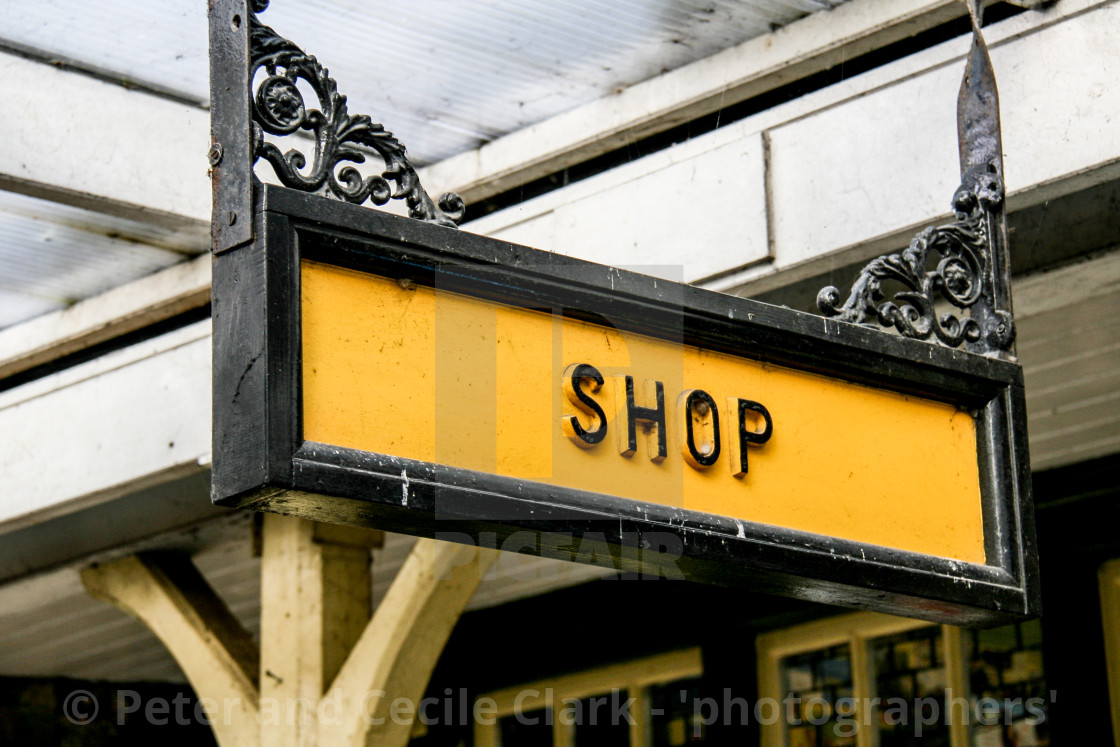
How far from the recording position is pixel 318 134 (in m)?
2.09

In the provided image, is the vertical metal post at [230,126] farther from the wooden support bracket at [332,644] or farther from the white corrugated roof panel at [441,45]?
the wooden support bracket at [332,644]

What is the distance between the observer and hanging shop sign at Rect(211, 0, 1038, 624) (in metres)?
1.89

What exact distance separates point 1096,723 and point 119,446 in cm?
330

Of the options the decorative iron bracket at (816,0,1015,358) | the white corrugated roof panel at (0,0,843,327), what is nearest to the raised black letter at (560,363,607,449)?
the decorative iron bracket at (816,0,1015,358)

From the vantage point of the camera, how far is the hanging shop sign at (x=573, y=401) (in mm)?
1895

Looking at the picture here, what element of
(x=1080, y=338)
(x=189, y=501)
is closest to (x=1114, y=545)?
(x=1080, y=338)

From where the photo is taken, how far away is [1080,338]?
186 inches

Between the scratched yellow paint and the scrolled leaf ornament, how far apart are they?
124 mm

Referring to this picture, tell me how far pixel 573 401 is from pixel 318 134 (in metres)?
0.46

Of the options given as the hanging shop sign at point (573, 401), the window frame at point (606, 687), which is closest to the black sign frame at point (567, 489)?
the hanging shop sign at point (573, 401)

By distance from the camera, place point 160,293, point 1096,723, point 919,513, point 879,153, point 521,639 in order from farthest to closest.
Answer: point 521,639
point 1096,723
point 160,293
point 879,153
point 919,513

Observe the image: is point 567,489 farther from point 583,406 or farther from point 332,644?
point 332,644

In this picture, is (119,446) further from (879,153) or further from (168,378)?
(879,153)

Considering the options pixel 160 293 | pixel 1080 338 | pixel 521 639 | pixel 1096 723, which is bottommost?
pixel 1096 723
